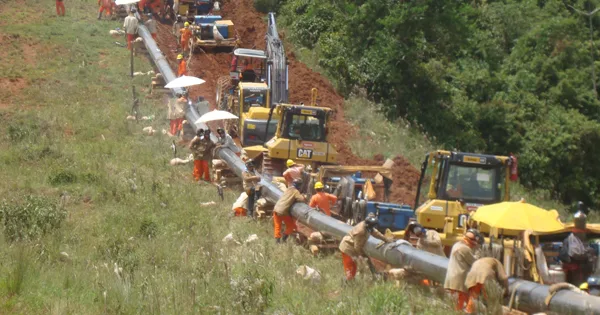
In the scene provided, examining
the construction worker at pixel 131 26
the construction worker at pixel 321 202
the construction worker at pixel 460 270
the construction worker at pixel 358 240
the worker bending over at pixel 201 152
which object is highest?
the construction worker at pixel 131 26

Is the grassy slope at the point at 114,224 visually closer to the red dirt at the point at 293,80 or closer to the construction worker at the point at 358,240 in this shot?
A: the construction worker at the point at 358,240

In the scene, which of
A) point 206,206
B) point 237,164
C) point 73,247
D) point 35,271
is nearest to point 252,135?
point 237,164

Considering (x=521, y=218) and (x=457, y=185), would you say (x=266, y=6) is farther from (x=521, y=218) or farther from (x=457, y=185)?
(x=521, y=218)

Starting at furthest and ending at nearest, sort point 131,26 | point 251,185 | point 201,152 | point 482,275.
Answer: point 131,26 < point 201,152 < point 251,185 < point 482,275

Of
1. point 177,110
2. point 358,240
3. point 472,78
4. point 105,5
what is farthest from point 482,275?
point 105,5

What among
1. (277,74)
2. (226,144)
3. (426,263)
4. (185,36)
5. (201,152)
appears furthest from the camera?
(185,36)

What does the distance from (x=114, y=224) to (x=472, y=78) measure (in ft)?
83.8

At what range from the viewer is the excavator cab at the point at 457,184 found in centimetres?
1686

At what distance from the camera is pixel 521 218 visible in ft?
47.3

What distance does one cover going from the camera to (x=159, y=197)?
21.4 m

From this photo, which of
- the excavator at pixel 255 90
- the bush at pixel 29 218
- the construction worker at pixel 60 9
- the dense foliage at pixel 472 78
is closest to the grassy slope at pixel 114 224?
the bush at pixel 29 218

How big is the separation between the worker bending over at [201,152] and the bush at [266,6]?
2308cm

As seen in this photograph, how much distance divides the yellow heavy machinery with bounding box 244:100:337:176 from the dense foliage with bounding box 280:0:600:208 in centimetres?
1459

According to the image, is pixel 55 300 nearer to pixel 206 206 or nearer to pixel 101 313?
pixel 101 313
